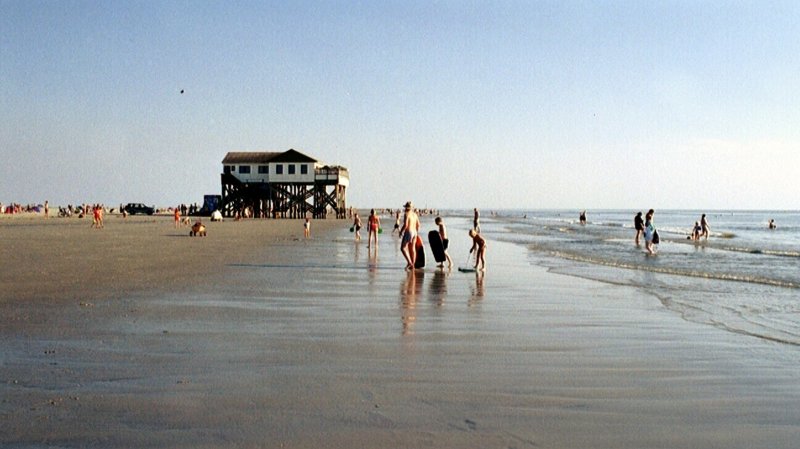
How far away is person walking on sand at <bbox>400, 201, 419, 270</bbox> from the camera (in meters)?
15.2

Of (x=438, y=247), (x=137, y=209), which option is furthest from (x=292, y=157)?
(x=438, y=247)

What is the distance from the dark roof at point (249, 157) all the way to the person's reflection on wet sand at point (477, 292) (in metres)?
52.5

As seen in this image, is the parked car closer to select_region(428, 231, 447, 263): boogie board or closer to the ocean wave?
the ocean wave

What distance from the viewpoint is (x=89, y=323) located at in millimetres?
7172

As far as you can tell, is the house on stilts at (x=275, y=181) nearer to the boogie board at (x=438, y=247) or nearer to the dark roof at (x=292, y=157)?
the dark roof at (x=292, y=157)

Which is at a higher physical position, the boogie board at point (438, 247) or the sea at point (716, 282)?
the boogie board at point (438, 247)

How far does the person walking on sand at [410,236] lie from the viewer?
49.9ft

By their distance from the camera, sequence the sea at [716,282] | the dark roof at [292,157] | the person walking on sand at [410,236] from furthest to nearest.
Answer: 1. the dark roof at [292,157]
2. the person walking on sand at [410,236]
3. the sea at [716,282]

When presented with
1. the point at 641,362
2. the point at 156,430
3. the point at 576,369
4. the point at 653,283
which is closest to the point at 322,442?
the point at 156,430

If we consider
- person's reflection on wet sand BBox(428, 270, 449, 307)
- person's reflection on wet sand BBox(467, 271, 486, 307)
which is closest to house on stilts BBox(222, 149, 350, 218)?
person's reflection on wet sand BBox(428, 270, 449, 307)

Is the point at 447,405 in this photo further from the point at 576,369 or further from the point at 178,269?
the point at 178,269

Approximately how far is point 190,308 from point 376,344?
3305 millimetres

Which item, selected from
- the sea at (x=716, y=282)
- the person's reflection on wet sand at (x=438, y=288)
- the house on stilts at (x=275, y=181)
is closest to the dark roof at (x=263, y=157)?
the house on stilts at (x=275, y=181)

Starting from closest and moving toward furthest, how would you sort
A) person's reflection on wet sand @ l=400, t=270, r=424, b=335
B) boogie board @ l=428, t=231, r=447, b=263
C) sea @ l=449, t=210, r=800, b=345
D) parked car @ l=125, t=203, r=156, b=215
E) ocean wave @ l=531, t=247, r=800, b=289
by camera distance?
person's reflection on wet sand @ l=400, t=270, r=424, b=335 < sea @ l=449, t=210, r=800, b=345 < ocean wave @ l=531, t=247, r=800, b=289 < boogie board @ l=428, t=231, r=447, b=263 < parked car @ l=125, t=203, r=156, b=215
